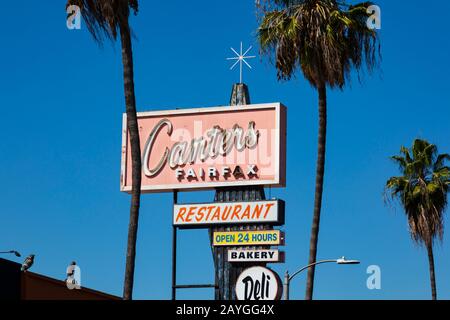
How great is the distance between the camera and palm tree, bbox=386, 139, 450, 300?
61844mm

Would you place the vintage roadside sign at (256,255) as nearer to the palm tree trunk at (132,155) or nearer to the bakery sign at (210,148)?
the bakery sign at (210,148)

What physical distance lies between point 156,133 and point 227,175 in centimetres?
479

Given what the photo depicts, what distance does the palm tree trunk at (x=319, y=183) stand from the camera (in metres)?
40.4

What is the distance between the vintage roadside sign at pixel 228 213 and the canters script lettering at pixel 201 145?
7.58 feet

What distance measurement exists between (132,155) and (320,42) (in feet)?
35.9

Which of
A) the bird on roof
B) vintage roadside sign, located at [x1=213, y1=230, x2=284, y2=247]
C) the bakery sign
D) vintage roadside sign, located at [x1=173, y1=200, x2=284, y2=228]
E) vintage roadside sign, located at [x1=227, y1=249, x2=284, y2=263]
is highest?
the bakery sign

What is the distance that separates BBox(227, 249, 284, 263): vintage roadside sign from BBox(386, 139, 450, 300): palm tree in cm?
1690

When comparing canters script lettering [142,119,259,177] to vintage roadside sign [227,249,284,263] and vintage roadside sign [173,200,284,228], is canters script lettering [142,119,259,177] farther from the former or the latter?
vintage roadside sign [227,249,284,263]

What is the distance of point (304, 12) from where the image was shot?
42.5 meters

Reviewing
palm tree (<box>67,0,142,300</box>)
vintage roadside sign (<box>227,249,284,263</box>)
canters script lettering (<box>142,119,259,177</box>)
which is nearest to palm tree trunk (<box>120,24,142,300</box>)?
palm tree (<box>67,0,142,300</box>)
